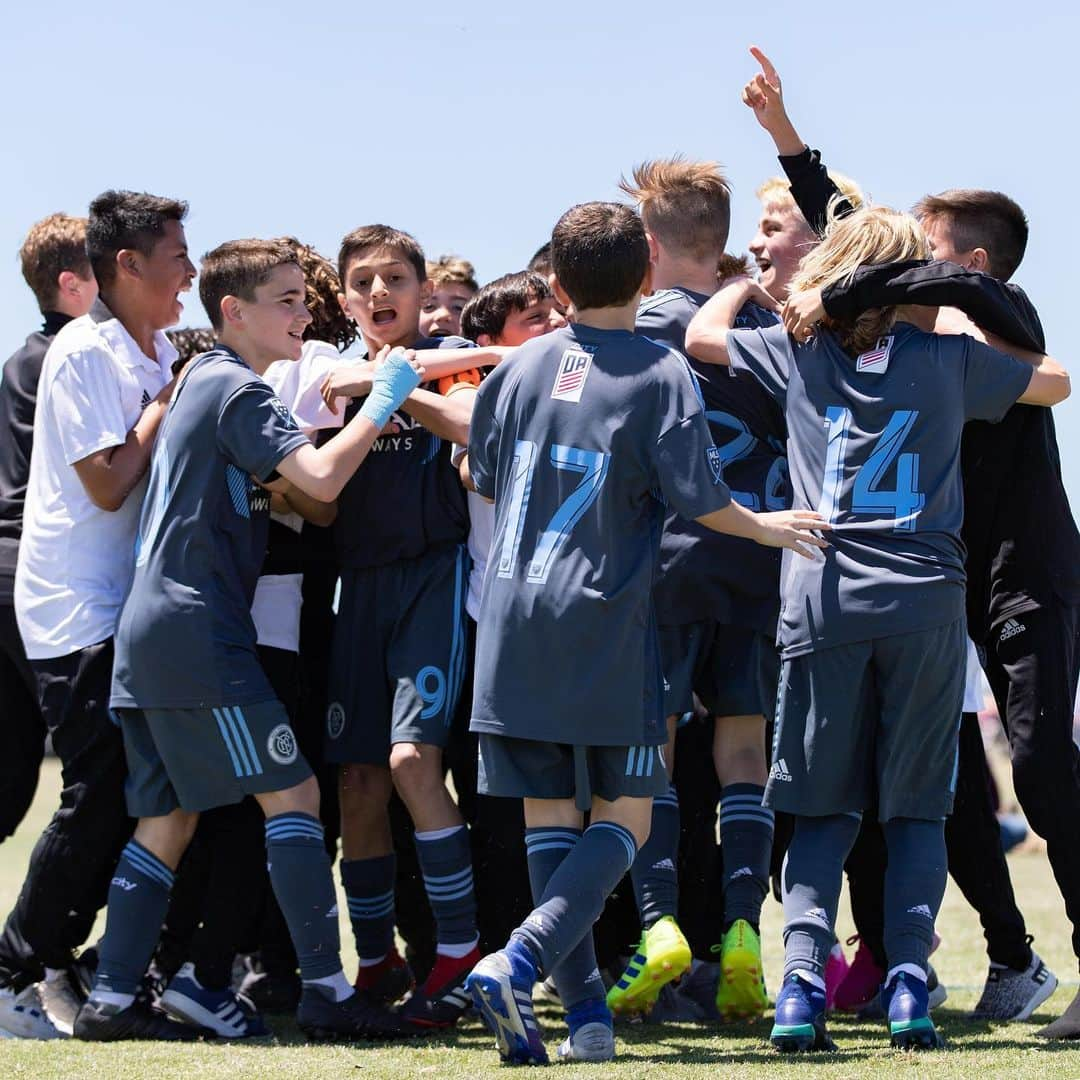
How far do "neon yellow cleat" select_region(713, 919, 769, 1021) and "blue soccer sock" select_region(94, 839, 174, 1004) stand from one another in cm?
178

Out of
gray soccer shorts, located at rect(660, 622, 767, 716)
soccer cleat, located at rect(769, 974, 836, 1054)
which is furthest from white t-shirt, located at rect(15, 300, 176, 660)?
soccer cleat, located at rect(769, 974, 836, 1054)

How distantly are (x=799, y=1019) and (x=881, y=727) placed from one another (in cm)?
82

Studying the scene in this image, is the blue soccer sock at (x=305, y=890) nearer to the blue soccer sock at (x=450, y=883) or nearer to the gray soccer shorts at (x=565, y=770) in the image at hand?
the blue soccer sock at (x=450, y=883)

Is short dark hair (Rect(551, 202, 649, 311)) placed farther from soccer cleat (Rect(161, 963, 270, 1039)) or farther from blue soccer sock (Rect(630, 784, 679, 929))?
soccer cleat (Rect(161, 963, 270, 1039))

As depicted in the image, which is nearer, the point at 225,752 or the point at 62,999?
the point at 225,752

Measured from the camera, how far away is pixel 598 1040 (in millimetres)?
4516

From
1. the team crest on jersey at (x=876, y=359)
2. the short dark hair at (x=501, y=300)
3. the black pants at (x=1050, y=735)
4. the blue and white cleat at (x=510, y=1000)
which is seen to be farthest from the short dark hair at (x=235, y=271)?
the black pants at (x=1050, y=735)

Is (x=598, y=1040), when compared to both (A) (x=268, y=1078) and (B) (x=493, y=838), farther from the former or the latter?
(B) (x=493, y=838)

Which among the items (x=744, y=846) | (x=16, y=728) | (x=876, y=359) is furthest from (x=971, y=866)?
(x=16, y=728)

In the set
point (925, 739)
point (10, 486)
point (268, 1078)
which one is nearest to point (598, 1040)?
point (268, 1078)

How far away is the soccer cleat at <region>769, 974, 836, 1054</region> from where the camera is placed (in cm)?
448

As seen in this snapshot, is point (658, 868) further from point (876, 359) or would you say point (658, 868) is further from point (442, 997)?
point (876, 359)

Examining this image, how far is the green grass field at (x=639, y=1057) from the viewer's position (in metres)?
4.21

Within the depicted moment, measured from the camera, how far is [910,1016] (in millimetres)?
4453
